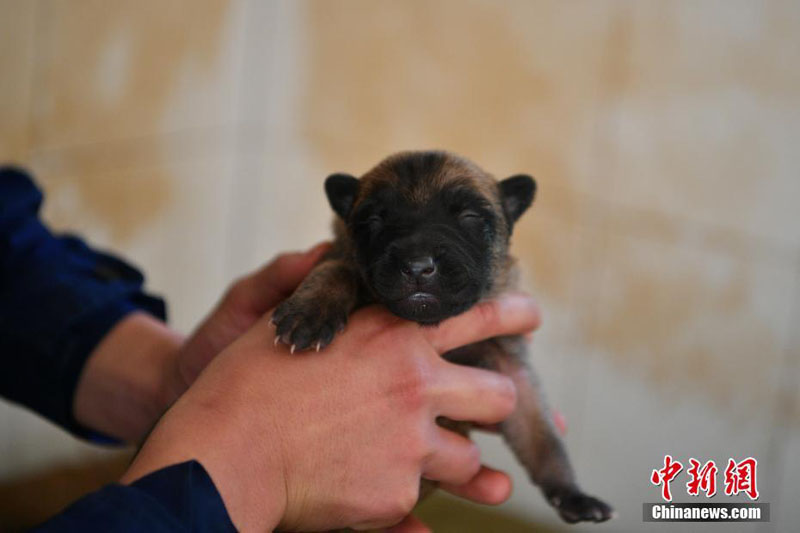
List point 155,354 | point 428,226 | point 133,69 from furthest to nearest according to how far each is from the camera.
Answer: point 133,69 < point 155,354 < point 428,226

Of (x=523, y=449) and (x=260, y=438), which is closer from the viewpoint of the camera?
(x=260, y=438)

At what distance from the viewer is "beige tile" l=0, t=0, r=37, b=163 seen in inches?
113

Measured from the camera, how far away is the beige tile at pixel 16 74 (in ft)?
9.45

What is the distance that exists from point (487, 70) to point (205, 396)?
2.43 metres

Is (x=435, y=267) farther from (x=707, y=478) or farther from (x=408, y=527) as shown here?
(x=707, y=478)

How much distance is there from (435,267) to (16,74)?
219 cm

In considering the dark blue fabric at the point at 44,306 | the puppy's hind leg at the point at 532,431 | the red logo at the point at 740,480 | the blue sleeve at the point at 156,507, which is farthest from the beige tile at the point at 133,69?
the red logo at the point at 740,480

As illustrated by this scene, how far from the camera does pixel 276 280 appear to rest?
1.82 meters

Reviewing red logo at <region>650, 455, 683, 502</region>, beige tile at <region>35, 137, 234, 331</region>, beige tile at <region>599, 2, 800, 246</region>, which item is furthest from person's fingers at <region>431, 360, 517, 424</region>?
beige tile at <region>35, 137, 234, 331</region>

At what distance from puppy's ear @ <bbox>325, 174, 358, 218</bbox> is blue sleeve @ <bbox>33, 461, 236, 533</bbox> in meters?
0.85

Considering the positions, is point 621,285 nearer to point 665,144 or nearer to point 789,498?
point 665,144

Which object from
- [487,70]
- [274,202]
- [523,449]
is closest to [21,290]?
[523,449]

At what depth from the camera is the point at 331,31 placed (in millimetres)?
3562

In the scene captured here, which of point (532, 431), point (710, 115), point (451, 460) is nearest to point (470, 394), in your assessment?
point (451, 460)
